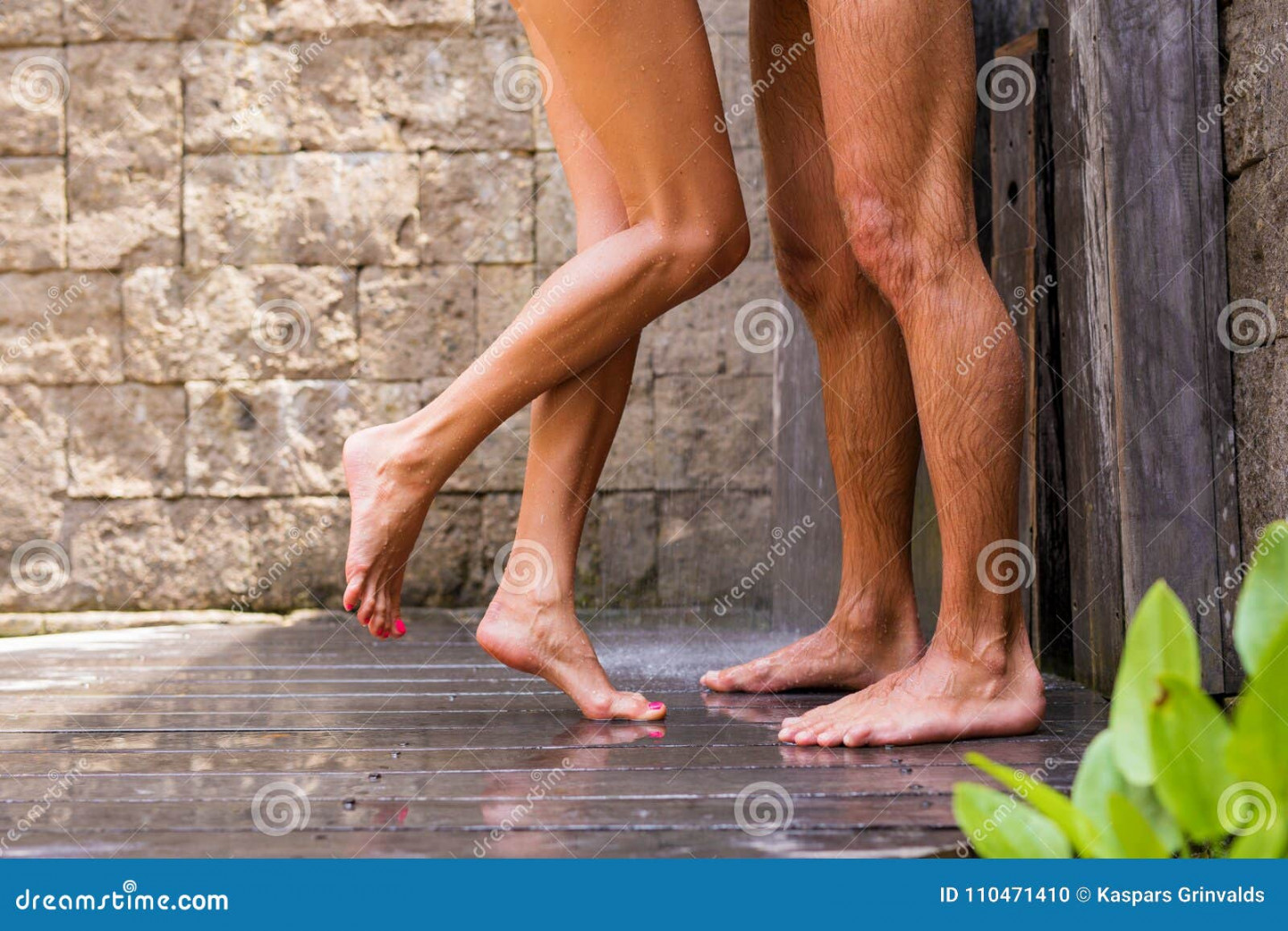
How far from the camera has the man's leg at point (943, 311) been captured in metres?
1.51

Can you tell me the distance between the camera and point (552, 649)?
1.68 metres

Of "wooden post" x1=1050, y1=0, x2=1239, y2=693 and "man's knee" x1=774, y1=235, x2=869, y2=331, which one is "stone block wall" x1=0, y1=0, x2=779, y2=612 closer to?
"man's knee" x1=774, y1=235, x2=869, y2=331

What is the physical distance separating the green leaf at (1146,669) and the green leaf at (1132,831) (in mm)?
40

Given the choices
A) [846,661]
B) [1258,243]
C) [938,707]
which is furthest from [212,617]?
[1258,243]

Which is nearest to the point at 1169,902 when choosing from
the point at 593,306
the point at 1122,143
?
the point at 593,306

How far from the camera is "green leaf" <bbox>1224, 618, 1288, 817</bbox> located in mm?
708

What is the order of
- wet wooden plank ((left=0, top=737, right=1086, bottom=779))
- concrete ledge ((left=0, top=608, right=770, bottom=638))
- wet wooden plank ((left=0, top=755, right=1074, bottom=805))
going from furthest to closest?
concrete ledge ((left=0, top=608, right=770, bottom=638)), wet wooden plank ((left=0, top=737, right=1086, bottom=779)), wet wooden plank ((left=0, top=755, right=1074, bottom=805))

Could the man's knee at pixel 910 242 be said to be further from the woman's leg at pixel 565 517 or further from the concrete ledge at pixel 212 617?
the concrete ledge at pixel 212 617

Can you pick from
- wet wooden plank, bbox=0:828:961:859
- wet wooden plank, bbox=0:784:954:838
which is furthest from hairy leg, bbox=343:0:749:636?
wet wooden plank, bbox=0:828:961:859

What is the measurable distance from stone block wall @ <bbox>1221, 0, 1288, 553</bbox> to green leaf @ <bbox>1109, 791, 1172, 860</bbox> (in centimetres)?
101

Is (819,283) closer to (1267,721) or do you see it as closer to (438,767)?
(438,767)

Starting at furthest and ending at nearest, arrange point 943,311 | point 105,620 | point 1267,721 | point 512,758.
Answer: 1. point 105,620
2. point 943,311
3. point 512,758
4. point 1267,721

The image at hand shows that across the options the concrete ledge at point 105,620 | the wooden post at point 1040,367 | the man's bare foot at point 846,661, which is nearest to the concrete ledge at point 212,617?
the concrete ledge at point 105,620

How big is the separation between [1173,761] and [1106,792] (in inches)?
2.0
